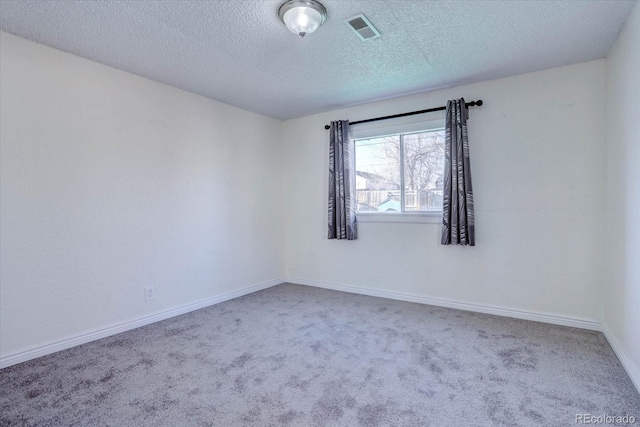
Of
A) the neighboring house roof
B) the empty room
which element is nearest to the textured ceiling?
the empty room

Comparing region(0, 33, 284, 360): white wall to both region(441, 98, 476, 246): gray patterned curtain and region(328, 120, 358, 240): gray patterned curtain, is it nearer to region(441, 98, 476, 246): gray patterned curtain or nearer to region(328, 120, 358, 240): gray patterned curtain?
region(328, 120, 358, 240): gray patterned curtain

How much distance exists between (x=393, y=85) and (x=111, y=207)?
282 centimetres

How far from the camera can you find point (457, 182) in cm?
317

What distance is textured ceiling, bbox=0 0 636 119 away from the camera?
6.57ft

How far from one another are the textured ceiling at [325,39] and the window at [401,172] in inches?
25.3

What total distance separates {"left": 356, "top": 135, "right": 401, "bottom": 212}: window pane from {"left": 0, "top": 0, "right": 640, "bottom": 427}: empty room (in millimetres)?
26

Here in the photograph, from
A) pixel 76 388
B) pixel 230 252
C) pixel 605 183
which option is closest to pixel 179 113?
pixel 230 252

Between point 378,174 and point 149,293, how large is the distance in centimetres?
270

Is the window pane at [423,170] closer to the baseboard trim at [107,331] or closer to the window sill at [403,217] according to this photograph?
the window sill at [403,217]

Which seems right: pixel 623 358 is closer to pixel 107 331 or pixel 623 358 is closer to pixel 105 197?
pixel 107 331

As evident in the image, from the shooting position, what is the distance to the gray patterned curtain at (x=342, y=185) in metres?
3.91

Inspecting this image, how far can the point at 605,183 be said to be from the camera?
2678 millimetres

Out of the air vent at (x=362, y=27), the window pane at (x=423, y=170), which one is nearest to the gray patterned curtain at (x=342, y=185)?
the window pane at (x=423, y=170)

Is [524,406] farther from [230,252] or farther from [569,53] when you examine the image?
[230,252]
